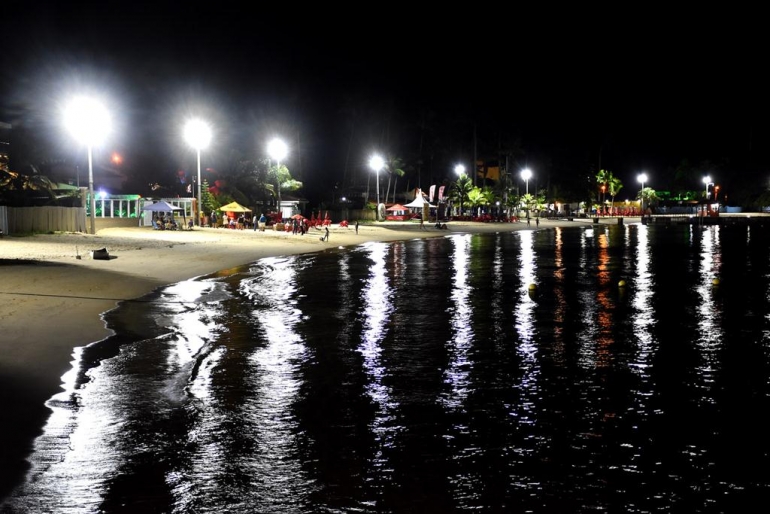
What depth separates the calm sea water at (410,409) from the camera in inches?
286

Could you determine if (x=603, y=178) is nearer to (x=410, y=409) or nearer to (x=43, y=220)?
(x=43, y=220)

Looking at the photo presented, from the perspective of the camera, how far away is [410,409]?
1025 centimetres

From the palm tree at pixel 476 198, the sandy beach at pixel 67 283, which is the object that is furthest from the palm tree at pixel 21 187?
the palm tree at pixel 476 198

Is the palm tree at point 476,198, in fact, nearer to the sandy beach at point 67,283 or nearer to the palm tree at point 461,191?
the palm tree at point 461,191

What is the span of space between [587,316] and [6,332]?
12652 mm

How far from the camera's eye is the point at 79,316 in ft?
55.6

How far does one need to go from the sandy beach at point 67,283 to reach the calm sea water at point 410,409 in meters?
0.40

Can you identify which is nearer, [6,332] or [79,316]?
[6,332]

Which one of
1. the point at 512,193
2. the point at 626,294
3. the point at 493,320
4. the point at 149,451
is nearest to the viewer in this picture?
the point at 149,451

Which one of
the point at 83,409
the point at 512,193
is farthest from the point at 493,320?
the point at 512,193

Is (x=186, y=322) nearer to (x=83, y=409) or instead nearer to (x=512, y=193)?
(x=83, y=409)

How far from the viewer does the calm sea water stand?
7.27 meters

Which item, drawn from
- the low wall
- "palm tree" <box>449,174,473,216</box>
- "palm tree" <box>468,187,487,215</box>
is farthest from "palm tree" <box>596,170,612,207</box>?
the low wall

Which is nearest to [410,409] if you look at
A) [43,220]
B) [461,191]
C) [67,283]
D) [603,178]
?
[67,283]
